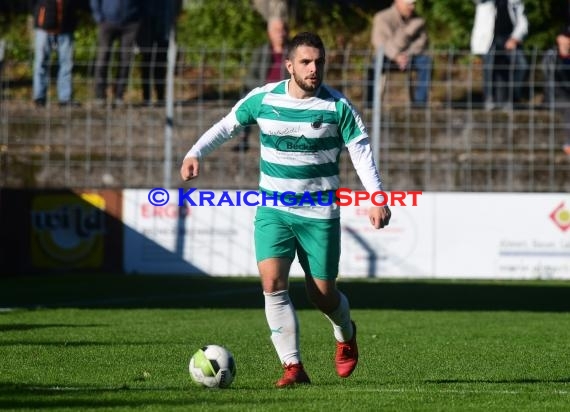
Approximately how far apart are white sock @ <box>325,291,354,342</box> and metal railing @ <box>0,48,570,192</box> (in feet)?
37.2

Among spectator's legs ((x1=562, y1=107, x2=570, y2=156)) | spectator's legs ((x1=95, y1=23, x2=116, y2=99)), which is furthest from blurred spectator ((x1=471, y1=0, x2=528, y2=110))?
spectator's legs ((x1=95, y1=23, x2=116, y2=99))

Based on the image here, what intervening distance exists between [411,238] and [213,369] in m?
11.6

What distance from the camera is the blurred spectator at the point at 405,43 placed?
20703 mm

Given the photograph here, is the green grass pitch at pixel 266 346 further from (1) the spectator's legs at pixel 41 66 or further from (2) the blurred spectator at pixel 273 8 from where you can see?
(2) the blurred spectator at pixel 273 8

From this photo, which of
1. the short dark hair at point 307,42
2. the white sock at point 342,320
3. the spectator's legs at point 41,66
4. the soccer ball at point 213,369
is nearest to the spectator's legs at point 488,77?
the spectator's legs at point 41,66

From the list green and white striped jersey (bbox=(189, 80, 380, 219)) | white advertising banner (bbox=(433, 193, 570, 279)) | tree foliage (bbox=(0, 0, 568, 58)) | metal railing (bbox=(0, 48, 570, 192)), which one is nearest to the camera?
green and white striped jersey (bbox=(189, 80, 380, 219))

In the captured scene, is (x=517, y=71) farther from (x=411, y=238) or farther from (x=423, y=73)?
(x=411, y=238)

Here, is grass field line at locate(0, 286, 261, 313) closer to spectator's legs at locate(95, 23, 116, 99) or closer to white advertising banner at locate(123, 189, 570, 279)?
white advertising banner at locate(123, 189, 570, 279)

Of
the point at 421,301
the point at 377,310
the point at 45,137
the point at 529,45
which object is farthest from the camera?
the point at 529,45

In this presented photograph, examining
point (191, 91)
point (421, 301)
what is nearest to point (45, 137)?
point (191, 91)

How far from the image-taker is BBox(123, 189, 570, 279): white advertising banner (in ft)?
64.3

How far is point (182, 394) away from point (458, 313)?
23.6 feet

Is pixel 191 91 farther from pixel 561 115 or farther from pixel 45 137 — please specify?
pixel 561 115

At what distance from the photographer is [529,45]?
25.3 metres
